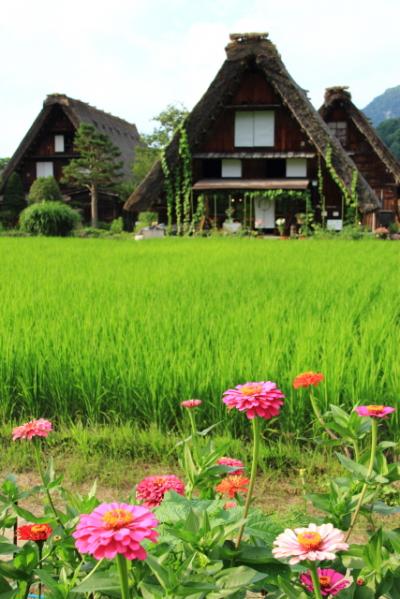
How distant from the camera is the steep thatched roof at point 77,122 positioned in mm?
23453

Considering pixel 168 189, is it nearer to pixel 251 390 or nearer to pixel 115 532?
pixel 251 390

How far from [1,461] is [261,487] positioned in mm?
813

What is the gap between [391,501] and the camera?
5.64 ft

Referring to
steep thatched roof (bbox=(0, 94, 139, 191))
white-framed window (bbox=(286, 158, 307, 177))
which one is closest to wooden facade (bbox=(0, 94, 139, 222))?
steep thatched roof (bbox=(0, 94, 139, 191))

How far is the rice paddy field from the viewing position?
2.21 m

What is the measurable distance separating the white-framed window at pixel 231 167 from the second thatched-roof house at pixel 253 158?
3 cm

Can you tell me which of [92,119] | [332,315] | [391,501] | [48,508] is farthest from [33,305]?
[92,119]

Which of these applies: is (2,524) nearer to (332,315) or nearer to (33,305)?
(332,315)

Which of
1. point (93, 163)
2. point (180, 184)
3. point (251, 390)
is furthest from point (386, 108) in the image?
point (251, 390)

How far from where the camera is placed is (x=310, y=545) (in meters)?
0.60

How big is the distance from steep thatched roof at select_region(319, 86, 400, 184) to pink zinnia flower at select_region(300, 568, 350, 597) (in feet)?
65.9

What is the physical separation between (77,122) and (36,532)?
939 inches

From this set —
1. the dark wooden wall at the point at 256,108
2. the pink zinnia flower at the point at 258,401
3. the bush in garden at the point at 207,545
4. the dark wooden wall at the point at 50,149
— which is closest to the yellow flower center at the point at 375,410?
the bush in garden at the point at 207,545

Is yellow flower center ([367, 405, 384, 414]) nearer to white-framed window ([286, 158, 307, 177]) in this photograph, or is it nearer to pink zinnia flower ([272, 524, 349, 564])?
pink zinnia flower ([272, 524, 349, 564])
